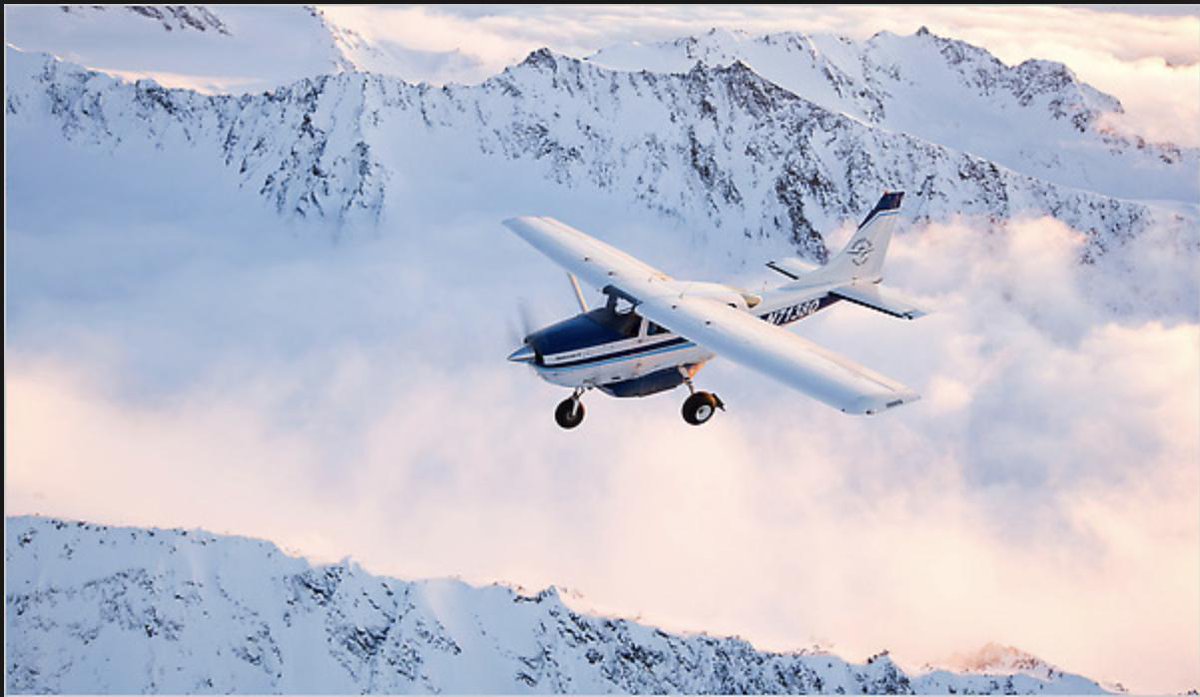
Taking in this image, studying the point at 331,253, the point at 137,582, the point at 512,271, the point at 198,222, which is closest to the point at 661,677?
the point at 137,582

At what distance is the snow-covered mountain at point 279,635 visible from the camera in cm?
10544

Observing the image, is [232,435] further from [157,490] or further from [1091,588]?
[1091,588]

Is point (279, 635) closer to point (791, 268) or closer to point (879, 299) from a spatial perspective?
point (791, 268)

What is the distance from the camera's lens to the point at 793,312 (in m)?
29.5

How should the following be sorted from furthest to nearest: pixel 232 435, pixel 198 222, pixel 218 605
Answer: pixel 198 222 < pixel 232 435 < pixel 218 605

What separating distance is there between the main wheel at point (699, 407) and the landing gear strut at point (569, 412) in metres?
3.35

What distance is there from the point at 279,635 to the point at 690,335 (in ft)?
337

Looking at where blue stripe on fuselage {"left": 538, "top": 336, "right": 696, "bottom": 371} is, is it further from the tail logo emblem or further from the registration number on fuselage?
the tail logo emblem

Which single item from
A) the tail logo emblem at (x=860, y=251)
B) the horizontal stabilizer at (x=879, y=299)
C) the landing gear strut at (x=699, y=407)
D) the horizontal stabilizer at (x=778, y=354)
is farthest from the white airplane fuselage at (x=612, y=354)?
the tail logo emblem at (x=860, y=251)

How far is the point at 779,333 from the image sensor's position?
2333cm

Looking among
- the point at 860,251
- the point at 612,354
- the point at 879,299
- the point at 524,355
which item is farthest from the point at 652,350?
the point at 860,251

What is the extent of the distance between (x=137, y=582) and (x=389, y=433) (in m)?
38.7

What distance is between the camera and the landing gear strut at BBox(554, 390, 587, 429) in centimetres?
2550

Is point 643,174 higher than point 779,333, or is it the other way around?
point 643,174
